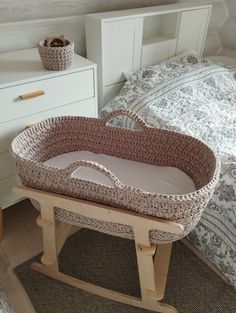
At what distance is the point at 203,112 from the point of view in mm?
1620

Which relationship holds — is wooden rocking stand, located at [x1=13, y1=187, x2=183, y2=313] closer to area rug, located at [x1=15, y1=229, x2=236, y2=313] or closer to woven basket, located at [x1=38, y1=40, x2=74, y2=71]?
area rug, located at [x1=15, y1=229, x2=236, y2=313]

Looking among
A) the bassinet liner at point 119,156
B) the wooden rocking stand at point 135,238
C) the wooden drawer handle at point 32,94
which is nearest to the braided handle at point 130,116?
the bassinet liner at point 119,156

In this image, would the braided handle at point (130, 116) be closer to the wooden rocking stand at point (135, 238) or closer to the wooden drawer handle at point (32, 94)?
the wooden drawer handle at point (32, 94)

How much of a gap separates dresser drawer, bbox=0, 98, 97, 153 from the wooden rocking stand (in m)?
0.32

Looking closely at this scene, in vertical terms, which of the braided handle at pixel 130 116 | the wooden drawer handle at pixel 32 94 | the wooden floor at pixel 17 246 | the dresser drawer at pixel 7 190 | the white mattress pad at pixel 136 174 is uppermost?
the wooden drawer handle at pixel 32 94

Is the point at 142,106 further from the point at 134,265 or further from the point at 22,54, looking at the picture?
the point at 134,265

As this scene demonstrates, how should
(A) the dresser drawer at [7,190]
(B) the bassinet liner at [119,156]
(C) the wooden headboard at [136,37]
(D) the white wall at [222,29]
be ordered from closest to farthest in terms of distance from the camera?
1. (B) the bassinet liner at [119,156]
2. (A) the dresser drawer at [7,190]
3. (C) the wooden headboard at [136,37]
4. (D) the white wall at [222,29]

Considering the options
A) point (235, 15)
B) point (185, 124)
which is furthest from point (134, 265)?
point (235, 15)

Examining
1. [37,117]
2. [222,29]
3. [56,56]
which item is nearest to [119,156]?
[37,117]

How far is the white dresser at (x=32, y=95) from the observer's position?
4.10ft

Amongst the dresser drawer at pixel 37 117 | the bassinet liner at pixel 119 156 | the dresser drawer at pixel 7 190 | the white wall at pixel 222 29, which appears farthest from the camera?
the white wall at pixel 222 29

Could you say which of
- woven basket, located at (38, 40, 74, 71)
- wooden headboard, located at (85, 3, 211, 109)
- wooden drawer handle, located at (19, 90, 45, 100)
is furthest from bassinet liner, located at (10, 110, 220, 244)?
wooden headboard, located at (85, 3, 211, 109)

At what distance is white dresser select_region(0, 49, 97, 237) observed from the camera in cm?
125

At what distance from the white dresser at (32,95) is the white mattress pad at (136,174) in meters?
0.21
